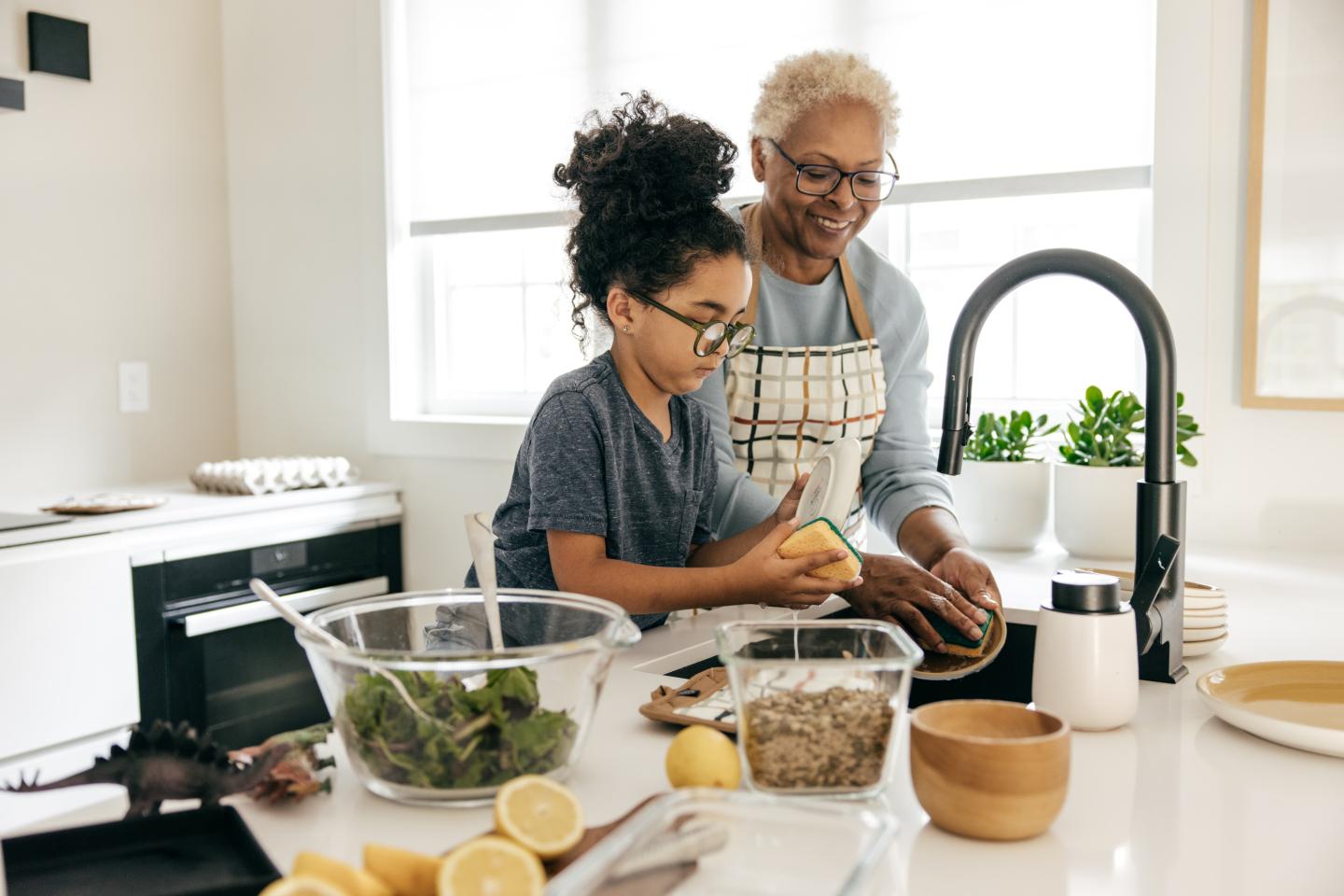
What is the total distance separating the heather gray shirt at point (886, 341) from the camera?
1.78m

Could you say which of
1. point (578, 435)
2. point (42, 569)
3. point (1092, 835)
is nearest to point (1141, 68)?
point (578, 435)

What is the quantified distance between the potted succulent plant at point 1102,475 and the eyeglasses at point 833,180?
2.00ft

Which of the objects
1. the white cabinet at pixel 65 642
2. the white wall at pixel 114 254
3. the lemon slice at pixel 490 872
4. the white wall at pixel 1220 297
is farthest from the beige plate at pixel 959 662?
the white wall at pixel 114 254

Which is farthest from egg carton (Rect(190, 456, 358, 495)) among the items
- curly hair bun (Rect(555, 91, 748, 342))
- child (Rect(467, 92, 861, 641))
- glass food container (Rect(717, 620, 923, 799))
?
glass food container (Rect(717, 620, 923, 799))

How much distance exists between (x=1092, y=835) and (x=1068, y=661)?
0.23 meters

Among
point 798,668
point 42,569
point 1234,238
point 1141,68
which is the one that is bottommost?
point 42,569

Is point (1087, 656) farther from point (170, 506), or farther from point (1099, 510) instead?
point (170, 506)

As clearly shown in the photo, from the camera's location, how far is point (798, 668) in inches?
29.3

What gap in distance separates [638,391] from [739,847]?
88 cm

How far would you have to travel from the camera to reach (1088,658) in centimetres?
95

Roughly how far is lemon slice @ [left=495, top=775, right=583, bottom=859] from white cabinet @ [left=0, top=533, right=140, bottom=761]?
5.71 feet

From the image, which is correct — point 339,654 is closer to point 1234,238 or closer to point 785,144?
point 785,144

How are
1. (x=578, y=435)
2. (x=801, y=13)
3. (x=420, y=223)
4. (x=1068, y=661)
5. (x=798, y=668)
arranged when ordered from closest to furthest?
(x=798, y=668) → (x=1068, y=661) → (x=578, y=435) → (x=801, y=13) → (x=420, y=223)

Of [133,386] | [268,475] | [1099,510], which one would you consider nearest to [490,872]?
[1099,510]
